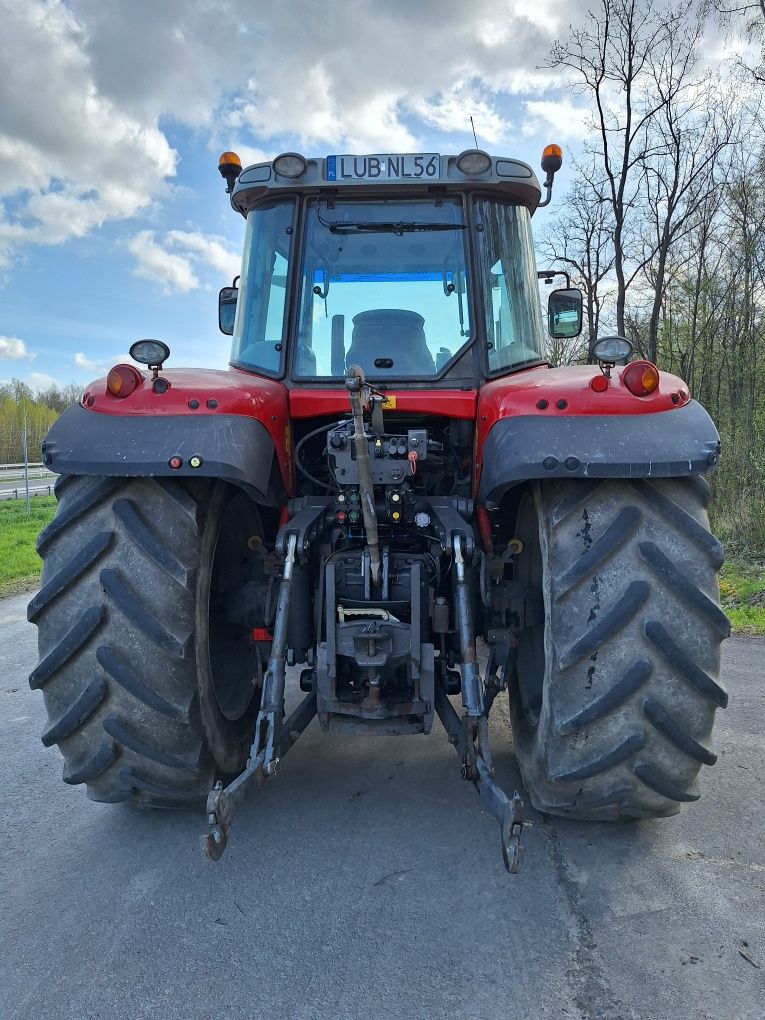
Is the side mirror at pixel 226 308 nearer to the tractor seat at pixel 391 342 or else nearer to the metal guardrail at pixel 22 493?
the tractor seat at pixel 391 342

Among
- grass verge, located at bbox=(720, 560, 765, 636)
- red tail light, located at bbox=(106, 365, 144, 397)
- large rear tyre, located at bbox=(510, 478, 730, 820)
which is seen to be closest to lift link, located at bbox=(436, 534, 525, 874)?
large rear tyre, located at bbox=(510, 478, 730, 820)

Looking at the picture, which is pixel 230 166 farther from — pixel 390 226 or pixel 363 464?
pixel 363 464

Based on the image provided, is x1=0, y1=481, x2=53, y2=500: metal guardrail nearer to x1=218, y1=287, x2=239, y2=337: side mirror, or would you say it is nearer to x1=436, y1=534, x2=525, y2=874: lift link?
x1=218, y1=287, x2=239, y2=337: side mirror

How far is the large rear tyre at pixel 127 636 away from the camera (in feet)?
7.73

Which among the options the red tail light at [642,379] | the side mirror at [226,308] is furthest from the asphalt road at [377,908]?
the side mirror at [226,308]

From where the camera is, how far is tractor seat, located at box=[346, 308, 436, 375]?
3094mm

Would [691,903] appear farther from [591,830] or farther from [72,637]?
[72,637]

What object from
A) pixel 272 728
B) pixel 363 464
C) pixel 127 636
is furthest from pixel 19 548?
pixel 363 464

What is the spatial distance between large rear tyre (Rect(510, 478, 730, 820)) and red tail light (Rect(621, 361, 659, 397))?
0.97 ft

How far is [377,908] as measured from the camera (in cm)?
218

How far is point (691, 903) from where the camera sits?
2162mm

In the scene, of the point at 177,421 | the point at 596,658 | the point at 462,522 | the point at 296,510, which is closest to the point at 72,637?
the point at 177,421

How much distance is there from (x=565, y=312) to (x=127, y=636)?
285cm

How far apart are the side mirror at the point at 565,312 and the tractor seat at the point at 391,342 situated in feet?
3.68
